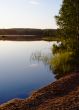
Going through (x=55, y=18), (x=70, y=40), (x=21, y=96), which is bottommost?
(x=21, y=96)

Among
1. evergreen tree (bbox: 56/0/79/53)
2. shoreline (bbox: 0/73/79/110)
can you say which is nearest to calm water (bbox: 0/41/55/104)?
shoreline (bbox: 0/73/79/110)

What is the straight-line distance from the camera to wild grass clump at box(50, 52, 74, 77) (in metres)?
23.4

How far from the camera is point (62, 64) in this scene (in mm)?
25375

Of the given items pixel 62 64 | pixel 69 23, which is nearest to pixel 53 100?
pixel 62 64

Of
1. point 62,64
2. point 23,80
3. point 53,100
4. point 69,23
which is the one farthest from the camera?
point 69,23

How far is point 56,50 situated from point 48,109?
24059mm

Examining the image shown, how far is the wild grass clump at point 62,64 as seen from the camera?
23.4 m

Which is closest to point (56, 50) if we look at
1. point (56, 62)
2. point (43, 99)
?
point (56, 62)

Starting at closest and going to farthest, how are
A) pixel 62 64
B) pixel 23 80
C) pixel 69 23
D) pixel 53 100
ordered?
pixel 53 100
pixel 23 80
pixel 62 64
pixel 69 23

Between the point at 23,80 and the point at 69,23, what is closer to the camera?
the point at 23,80

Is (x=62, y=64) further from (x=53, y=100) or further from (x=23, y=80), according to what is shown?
(x=53, y=100)

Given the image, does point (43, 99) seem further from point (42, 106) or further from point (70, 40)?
point (70, 40)

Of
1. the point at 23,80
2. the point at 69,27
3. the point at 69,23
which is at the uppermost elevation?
the point at 69,23

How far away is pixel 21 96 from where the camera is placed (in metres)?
16.6
